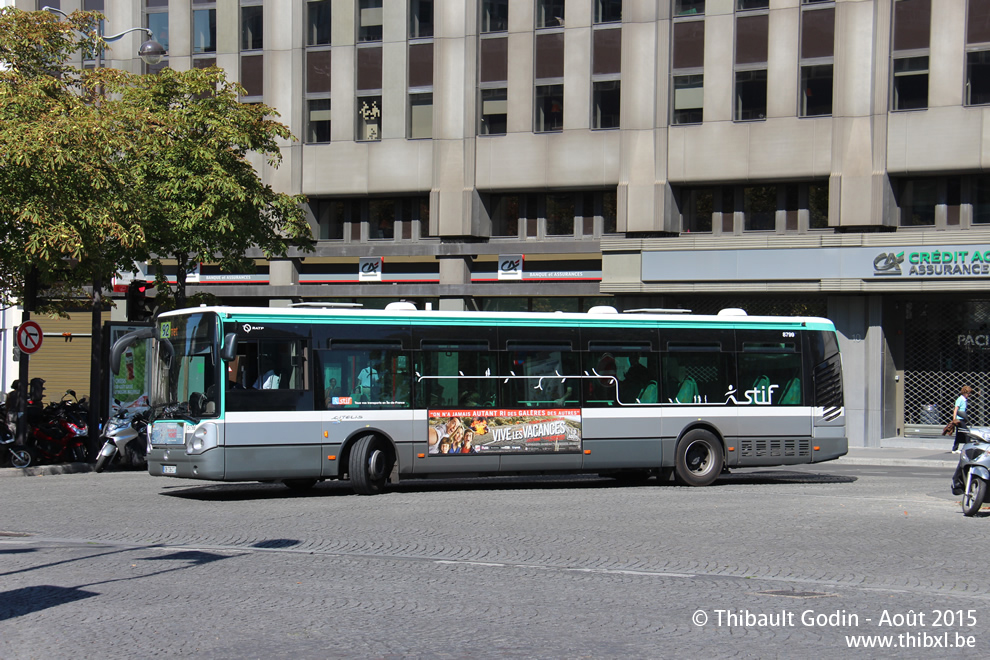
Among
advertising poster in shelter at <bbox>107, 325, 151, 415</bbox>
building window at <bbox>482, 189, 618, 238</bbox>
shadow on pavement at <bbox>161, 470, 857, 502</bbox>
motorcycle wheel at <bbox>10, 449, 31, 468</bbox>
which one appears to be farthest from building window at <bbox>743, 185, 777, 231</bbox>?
motorcycle wheel at <bbox>10, 449, 31, 468</bbox>

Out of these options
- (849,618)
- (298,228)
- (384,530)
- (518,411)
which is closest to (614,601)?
(849,618)

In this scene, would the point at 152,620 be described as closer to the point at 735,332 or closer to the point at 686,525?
the point at 686,525

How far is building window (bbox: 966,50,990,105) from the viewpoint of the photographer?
92.0ft

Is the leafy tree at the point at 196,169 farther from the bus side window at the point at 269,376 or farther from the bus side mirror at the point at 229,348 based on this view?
the bus side mirror at the point at 229,348

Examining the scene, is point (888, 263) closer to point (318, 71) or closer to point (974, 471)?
point (974, 471)

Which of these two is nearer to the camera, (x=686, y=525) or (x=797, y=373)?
(x=686, y=525)

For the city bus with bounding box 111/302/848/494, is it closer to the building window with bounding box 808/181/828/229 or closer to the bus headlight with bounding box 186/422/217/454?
the bus headlight with bounding box 186/422/217/454

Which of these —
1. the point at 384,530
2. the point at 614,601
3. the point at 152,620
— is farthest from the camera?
the point at 384,530

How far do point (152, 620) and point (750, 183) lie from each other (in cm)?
2553

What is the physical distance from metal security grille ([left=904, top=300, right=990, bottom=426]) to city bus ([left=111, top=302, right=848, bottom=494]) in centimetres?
1185

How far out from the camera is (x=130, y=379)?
22.4 m

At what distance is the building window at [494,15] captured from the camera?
32500 mm

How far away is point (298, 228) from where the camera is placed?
89.6 feet

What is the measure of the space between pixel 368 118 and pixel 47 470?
653 inches
